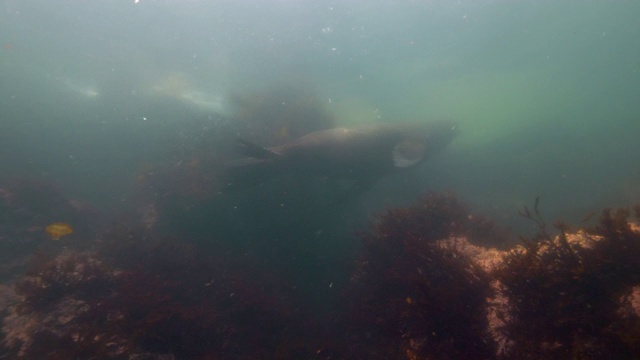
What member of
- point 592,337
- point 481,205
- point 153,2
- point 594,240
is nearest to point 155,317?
point 592,337

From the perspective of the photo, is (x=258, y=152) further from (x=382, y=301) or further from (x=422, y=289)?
(x=422, y=289)

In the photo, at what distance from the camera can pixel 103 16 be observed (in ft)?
49.2

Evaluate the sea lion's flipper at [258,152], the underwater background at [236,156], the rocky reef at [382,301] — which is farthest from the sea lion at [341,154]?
the rocky reef at [382,301]

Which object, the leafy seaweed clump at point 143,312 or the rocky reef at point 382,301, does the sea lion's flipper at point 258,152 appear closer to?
the rocky reef at point 382,301

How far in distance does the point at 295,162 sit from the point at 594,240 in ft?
23.2

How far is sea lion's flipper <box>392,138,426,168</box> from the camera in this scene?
422 inches

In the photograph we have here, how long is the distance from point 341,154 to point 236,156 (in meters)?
4.36

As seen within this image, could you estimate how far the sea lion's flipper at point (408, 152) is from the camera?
10727mm

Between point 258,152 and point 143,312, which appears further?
point 258,152

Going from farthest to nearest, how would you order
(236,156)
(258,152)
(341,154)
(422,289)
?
(236,156)
(341,154)
(258,152)
(422,289)

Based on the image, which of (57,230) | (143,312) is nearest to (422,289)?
(143,312)

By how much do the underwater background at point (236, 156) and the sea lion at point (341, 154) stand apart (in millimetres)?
879

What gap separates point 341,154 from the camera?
387 inches

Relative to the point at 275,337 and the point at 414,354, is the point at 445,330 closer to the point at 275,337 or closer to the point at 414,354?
the point at 414,354
